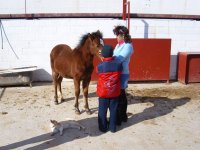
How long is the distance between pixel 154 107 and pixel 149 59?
2.62 meters

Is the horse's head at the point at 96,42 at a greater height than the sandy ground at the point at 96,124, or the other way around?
the horse's head at the point at 96,42

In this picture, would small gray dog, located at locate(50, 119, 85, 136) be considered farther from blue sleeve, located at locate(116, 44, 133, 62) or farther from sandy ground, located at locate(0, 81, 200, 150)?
blue sleeve, located at locate(116, 44, 133, 62)

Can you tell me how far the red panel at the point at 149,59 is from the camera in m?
9.33

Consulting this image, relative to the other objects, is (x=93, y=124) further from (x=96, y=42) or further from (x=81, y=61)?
(x=96, y=42)

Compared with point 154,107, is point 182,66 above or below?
above

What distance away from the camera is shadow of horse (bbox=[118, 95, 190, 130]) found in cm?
631

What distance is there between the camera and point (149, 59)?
9.41 metres

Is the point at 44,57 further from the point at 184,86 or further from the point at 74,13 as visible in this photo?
the point at 184,86

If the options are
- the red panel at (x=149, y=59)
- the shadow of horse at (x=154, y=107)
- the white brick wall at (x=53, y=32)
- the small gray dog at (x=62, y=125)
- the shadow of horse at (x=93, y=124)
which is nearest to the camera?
the shadow of horse at (x=93, y=124)

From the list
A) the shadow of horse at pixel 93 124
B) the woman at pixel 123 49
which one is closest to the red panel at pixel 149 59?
the shadow of horse at pixel 93 124

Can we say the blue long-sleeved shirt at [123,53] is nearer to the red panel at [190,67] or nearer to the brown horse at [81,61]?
the brown horse at [81,61]

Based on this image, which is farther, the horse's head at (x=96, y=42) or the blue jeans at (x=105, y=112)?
the horse's head at (x=96, y=42)
